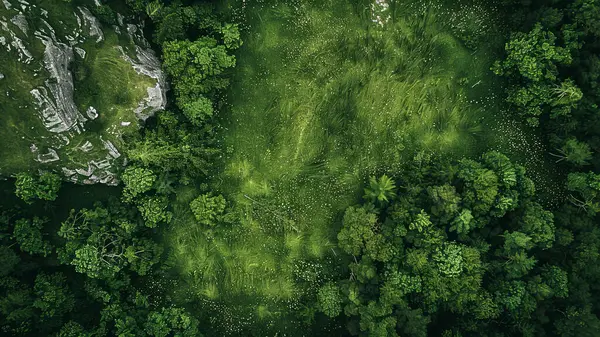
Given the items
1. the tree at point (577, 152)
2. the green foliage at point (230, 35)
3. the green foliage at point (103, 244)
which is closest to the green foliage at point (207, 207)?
the green foliage at point (103, 244)

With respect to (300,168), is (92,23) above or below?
above

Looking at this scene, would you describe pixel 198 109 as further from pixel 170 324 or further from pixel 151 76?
pixel 170 324

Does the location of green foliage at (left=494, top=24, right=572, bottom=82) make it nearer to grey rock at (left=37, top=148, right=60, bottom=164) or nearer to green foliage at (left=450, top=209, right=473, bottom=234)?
green foliage at (left=450, top=209, right=473, bottom=234)

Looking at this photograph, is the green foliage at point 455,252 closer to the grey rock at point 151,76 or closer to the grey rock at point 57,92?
→ the grey rock at point 151,76

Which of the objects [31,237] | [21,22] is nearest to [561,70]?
[21,22]

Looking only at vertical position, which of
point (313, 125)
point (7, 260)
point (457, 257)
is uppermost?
point (313, 125)

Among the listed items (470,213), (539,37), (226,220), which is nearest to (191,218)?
(226,220)

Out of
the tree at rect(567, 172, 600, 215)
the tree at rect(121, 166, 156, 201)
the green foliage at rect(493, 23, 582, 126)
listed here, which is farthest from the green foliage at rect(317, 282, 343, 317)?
the green foliage at rect(493, 23, 582, 126)
